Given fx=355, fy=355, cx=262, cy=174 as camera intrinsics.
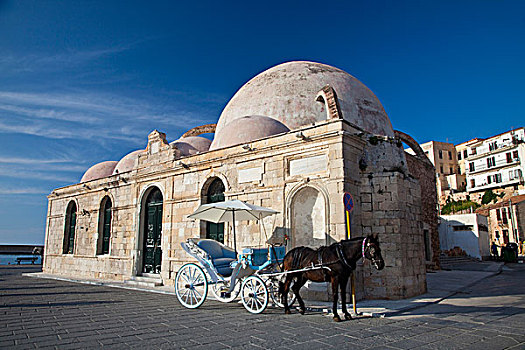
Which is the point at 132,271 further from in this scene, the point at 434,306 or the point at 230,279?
the point at 434,306

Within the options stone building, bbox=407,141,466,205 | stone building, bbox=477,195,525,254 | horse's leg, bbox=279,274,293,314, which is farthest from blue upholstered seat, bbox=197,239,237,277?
stone building, bbox=407,141,466,205

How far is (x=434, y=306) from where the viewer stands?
824cm

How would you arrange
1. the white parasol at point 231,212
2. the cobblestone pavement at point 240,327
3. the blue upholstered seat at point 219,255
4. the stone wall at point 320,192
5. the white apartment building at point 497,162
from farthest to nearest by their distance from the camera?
the white apartment building at point 497,162, the stone wall at point 320,192, the white parasol at point 231,212, the blue upholstered seat at point 219,255, the cobblestone pavement at point 240,327

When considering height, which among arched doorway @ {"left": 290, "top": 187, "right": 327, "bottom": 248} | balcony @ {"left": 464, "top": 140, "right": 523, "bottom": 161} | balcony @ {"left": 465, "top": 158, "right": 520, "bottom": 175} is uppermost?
balcony @ {"left": 464, "top": 140, "right": 523, "bottom": 161}

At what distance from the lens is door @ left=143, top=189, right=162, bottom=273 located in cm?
1406

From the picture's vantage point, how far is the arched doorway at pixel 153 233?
46.2ft

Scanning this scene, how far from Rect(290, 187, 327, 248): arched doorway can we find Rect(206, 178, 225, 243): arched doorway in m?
2.93

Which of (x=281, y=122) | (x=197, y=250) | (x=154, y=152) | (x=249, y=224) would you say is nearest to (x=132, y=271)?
(x=154, y=152)

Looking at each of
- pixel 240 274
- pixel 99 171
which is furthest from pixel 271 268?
pixel 99 171

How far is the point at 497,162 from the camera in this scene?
157ft

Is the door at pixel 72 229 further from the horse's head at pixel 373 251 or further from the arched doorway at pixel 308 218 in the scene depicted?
the horse's head at pixel 373 251

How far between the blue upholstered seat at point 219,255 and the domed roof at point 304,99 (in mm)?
5901

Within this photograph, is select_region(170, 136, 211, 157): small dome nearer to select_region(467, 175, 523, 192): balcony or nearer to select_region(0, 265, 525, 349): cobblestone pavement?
select_region(0, 265, 525, 349): cobblestone pavement

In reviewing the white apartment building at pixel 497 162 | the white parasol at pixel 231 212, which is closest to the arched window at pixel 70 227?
the white parasol at pixel 231 212
